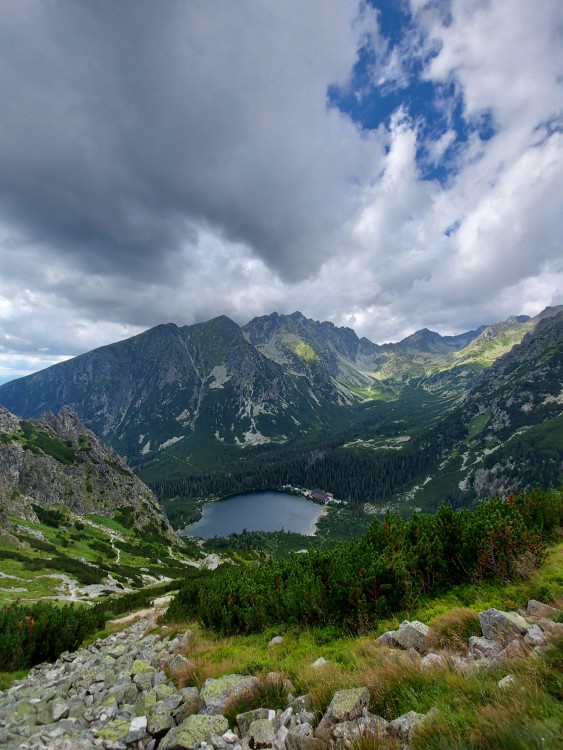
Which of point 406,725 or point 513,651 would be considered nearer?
point 406,725

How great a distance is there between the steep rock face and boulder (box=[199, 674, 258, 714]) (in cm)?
9711

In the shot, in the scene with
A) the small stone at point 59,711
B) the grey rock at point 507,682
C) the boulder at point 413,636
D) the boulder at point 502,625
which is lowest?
the small stone at point 59,711

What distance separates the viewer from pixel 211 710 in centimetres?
928

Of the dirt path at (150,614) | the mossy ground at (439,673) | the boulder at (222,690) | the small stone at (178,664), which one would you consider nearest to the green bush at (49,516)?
the dirt path at (150,614)

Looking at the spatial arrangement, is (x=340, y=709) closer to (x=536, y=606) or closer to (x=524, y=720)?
(x=524, y=720)

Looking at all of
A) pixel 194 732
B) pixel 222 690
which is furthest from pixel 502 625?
pixel 194 732

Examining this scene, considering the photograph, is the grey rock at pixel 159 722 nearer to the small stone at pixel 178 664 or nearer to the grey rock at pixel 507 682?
the small stone at pixel 178 664

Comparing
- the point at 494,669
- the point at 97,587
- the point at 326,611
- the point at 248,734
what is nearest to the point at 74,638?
the point at 326,611

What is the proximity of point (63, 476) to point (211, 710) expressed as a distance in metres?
138

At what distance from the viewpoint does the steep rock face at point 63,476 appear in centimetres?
10862

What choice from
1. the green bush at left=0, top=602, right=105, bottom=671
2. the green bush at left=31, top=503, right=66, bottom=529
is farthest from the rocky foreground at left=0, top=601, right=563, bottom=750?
the green bush at left=31, top=503, right=66, bottom=529

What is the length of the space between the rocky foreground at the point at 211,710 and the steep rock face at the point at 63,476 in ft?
305

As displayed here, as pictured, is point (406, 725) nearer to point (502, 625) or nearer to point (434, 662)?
point (434, 662)

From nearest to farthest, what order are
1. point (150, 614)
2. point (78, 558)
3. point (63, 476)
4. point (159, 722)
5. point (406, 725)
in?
point (406, 725)
point (159, 722)
point (150, 614)
point (78, 558)
point (63, 476)
